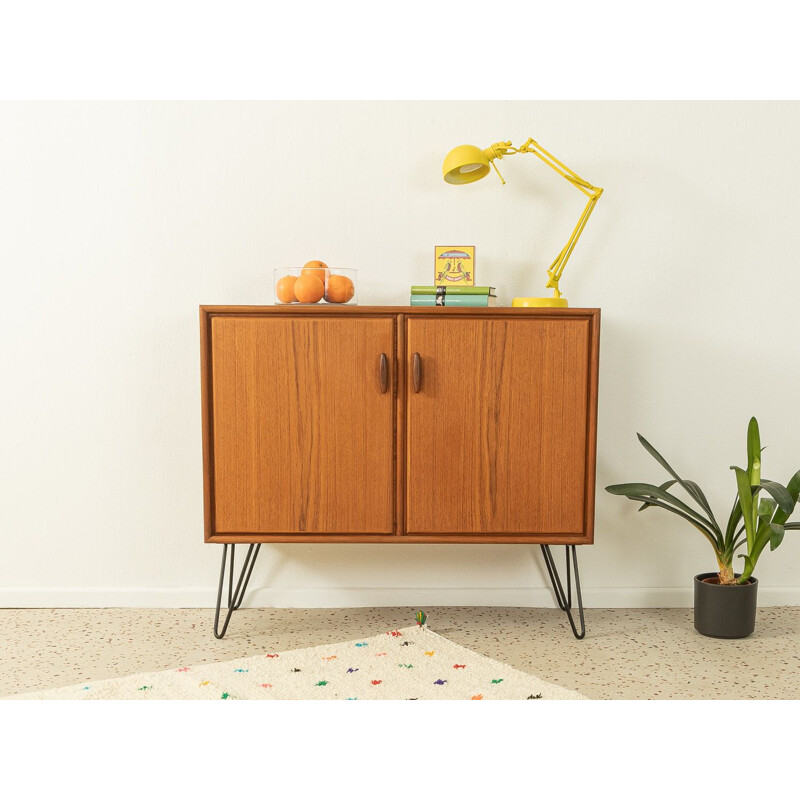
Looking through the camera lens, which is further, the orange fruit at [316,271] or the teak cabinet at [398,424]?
the orange fruit at [316,271]

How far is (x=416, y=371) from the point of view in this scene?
2467mm

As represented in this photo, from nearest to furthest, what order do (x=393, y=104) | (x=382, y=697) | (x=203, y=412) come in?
(x=382, y=697), (x=203, y=412), (x=393, y=104)

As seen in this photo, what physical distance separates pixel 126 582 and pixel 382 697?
1276 millimetres

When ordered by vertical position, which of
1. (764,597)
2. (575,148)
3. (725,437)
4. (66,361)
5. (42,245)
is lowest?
(764,597)

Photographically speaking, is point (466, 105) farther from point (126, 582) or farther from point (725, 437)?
point (126, 582)

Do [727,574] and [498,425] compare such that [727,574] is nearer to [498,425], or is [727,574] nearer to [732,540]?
[732,540]

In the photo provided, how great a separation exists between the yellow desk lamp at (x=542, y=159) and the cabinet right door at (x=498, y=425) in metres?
0.21

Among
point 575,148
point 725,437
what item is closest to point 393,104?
point 575,148

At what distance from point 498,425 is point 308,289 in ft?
2.48

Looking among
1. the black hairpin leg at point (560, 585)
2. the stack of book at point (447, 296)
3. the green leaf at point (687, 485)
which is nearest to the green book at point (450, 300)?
the stack of book at point (447, 296)

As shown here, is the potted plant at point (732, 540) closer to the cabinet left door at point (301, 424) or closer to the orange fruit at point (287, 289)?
the cabinet left door at point (301, 424)

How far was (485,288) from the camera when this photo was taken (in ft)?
8.53

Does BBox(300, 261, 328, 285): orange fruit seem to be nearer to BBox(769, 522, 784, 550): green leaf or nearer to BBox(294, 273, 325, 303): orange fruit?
BBox(294, 273, 325, 303): orange fruit

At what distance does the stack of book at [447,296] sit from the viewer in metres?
2.58
